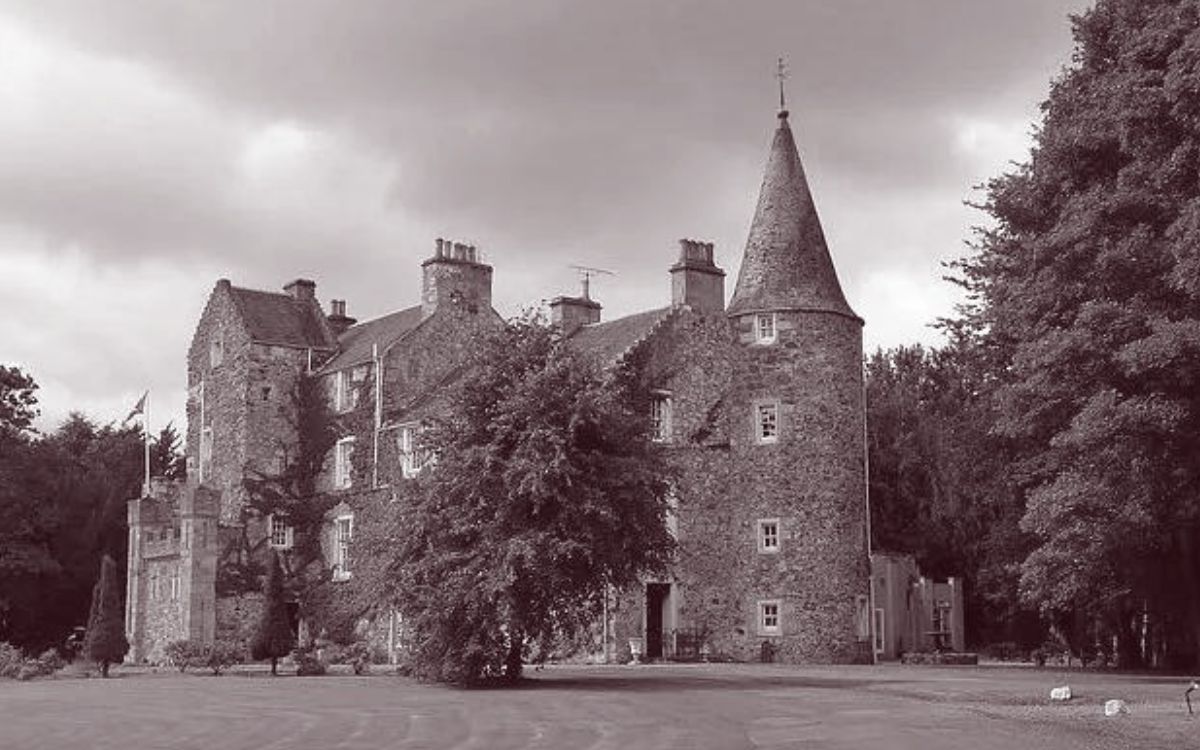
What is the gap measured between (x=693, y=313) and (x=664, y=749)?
30381 millimetres

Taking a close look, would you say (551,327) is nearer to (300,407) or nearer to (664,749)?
(664,749)

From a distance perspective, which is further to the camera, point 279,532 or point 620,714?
point 279,532

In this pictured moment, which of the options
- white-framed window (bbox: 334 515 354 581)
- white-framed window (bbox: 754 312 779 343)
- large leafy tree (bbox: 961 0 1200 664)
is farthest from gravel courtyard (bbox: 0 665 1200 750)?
white-framed window (bbox: 334 515 354 581)

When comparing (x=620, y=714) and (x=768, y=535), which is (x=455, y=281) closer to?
(x=768, y=535)

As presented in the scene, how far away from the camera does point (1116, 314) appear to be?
32.2 meters

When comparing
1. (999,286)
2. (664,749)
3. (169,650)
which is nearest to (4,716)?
(664,749)

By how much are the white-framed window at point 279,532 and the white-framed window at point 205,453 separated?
4.42 metres

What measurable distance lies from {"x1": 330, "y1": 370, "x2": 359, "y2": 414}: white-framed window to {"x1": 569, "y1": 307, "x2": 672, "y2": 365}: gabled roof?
9403mm

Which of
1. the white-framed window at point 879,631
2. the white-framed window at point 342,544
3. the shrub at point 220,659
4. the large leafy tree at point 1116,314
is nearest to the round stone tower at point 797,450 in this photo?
the white-framed window at point 879,631

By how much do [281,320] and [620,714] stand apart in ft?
128

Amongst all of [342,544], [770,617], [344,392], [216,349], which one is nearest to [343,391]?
[344,392]

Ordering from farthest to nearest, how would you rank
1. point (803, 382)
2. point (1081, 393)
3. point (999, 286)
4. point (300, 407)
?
point (300, 407) < point (803, 382) < point (999, 286) < point (1081, 393)

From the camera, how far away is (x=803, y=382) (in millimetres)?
46594

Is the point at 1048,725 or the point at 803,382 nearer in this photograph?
the point at 1048,725
